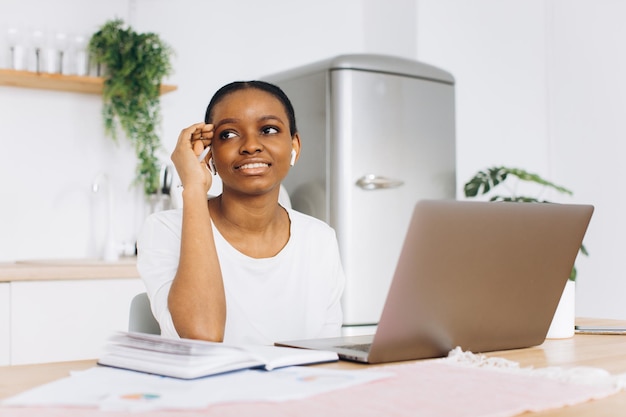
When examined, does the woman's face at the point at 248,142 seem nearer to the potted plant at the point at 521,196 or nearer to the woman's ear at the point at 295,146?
the woman's ear at the point at 295,146

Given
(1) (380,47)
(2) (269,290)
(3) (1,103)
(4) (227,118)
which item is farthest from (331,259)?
(1) (380,47)

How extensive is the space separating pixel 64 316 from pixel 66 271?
15 centimetres

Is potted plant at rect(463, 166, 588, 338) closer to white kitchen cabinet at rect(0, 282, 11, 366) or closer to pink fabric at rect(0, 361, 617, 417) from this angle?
pink fabric at rect(0, 361, 617, 417)

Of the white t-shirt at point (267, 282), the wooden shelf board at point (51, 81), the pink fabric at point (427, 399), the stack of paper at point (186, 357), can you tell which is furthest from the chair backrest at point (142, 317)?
the wooden shelf board at point (51, 81)

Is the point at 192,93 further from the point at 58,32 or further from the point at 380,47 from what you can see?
the point at 380,47

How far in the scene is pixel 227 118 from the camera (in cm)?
175

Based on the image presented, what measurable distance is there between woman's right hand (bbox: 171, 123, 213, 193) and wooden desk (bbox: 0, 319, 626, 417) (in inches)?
21.0

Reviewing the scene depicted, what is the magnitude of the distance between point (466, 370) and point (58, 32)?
2.61m

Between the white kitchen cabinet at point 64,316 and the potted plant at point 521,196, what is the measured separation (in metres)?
1.51

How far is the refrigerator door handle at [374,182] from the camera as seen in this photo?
3.16m

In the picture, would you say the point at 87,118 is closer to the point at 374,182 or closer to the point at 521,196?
the point at 374,182

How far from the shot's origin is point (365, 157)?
318cm

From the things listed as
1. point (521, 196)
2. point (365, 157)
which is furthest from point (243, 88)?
point (521, 196)

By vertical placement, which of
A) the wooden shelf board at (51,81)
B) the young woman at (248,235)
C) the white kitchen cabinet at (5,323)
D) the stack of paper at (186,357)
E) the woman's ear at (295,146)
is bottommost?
the white kitchen cabinet at (5,323)
